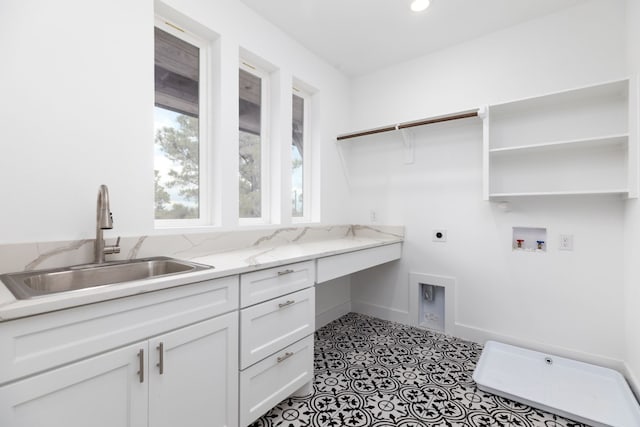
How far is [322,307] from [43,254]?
80.7 inches

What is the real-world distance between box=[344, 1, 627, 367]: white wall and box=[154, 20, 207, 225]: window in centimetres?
158

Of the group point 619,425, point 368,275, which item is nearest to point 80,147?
point 368,275

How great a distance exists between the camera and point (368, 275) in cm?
305

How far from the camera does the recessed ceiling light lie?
2002 mm

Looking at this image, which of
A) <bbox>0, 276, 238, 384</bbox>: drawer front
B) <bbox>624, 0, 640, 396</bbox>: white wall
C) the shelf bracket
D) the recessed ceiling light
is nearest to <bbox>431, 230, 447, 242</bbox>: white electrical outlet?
the shelf bracket

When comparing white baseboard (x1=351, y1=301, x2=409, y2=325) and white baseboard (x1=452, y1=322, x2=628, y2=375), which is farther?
white baseboard (x1=351, y1=301, x2=409, y2=325)

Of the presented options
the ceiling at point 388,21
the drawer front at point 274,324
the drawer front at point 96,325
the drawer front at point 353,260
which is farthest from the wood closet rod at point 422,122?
the drawer front at point 96,325

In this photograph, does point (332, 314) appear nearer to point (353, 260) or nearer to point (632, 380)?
point (353, 260)

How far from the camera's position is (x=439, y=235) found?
2.62 meters

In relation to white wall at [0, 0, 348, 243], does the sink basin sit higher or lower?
lower

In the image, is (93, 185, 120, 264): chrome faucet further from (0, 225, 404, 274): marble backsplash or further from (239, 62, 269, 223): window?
(239, 62, 269, 223): window

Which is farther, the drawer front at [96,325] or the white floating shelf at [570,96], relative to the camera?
the white floating shelf at [570,96]

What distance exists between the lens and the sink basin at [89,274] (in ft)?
3.59

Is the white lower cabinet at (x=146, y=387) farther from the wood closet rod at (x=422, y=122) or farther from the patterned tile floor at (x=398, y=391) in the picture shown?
the wood closet rod at (x=422, y=122)
